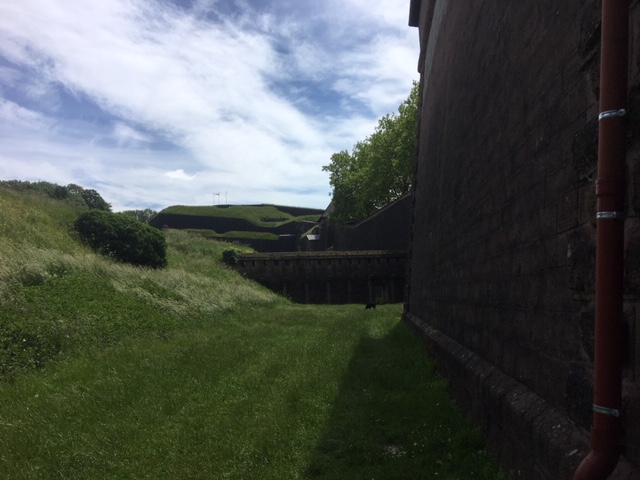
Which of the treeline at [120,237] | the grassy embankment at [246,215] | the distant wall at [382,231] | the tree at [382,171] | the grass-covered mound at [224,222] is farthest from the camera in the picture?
the grass-covered mound at [224,222]

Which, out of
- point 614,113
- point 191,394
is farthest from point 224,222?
point 614,113

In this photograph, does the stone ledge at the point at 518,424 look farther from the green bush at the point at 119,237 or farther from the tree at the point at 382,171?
the tree at the point at 382,171

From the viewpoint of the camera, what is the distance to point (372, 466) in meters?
3.90

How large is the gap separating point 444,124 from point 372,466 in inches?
254

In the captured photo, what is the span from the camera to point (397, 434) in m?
4.59

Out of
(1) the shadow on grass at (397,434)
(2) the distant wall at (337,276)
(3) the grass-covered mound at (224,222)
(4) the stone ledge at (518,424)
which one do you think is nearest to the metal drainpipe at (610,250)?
(4) the stone ledge at (518,424)

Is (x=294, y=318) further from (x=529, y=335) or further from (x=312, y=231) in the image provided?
(x=312, y=231)

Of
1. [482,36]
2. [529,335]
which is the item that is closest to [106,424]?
[529,335]

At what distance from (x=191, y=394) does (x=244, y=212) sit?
62447 mm

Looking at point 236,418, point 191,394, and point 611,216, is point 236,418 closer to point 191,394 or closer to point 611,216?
point 191,394

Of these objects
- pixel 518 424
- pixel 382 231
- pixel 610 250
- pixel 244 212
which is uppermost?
pixel 244 212

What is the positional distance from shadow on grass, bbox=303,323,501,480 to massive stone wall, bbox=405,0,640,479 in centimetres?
27

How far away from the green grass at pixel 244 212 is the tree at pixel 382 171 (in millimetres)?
20836

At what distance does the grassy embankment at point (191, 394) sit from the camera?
4051mm
